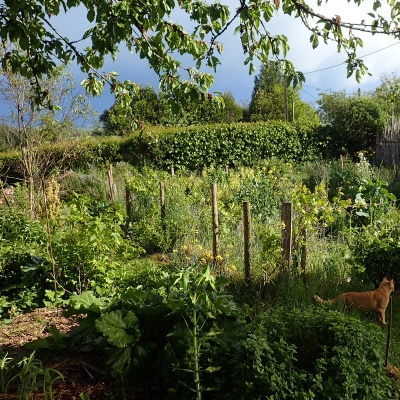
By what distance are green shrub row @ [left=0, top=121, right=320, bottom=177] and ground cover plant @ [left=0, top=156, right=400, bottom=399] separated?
7175 mm

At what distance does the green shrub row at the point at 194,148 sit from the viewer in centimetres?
1634

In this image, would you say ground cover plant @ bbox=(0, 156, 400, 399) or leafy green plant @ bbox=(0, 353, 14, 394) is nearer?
ground cover plant @ bbox=(0, 156, 400, 399)

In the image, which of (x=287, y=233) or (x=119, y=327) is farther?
(x=287, y=233)

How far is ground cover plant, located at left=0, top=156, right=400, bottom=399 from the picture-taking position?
2.28 metres

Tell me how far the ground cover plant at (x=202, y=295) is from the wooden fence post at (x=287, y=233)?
0.10 m

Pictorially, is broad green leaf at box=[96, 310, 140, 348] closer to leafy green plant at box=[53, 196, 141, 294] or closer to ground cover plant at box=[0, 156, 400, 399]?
ground cover plant at box=[0, 156, 400, 399]

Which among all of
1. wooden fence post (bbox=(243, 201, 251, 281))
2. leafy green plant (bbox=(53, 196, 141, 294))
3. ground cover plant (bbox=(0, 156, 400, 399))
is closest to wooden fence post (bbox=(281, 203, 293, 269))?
ground cover plant (bbox=(0, 156, 400, 399))

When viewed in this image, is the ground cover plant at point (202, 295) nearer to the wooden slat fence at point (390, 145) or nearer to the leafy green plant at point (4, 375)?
the leafy green plant at point (4, 375)

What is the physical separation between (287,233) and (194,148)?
12.5m

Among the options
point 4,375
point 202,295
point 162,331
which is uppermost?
point 202,295

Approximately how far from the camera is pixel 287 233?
14.8ft

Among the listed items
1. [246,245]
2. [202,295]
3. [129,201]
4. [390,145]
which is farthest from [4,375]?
[390,145]

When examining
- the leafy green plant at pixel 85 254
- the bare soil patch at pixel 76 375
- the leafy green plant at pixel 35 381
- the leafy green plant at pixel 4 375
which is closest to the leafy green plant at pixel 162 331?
the bare soil patch at pixel 76 375

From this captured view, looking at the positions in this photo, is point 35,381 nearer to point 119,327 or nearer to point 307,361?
point 119,327
